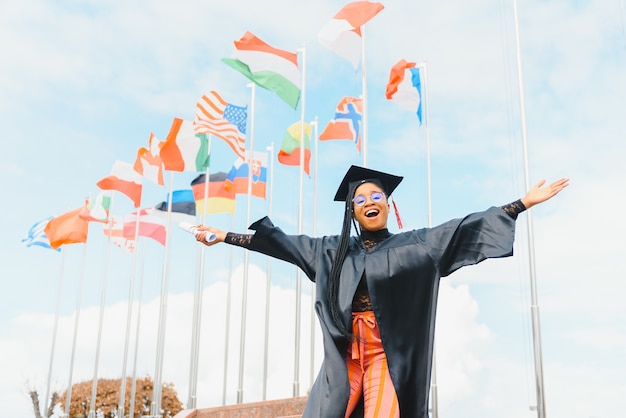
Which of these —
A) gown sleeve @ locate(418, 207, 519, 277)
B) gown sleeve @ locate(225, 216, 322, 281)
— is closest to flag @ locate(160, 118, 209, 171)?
gown sleeve @ locate(225, 216, 322, 281)

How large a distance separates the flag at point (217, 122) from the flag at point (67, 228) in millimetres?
8794

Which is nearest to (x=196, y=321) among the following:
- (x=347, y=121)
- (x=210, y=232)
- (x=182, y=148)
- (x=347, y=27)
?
(x=182, y=148)

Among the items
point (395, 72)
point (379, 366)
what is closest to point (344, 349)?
point (379, 366)

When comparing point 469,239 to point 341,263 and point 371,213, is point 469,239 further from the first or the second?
point 341,263

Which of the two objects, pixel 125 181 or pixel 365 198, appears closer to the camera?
pixel 365 198

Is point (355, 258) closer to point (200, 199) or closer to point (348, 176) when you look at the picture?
point (348, 176)

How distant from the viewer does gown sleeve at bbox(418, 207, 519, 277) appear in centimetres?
476

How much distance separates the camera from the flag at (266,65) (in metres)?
15.4

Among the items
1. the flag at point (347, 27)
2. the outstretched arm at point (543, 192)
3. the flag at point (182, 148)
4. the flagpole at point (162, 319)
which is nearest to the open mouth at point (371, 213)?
the outstretched arm at point (543, 192)

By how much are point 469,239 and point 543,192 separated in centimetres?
59

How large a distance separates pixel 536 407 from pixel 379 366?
761cm

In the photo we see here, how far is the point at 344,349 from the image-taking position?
4.63 meters

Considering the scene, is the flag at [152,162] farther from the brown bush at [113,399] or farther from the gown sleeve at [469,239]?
the gown sleeve at [469,239]

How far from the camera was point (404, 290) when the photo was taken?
4.75 metres
